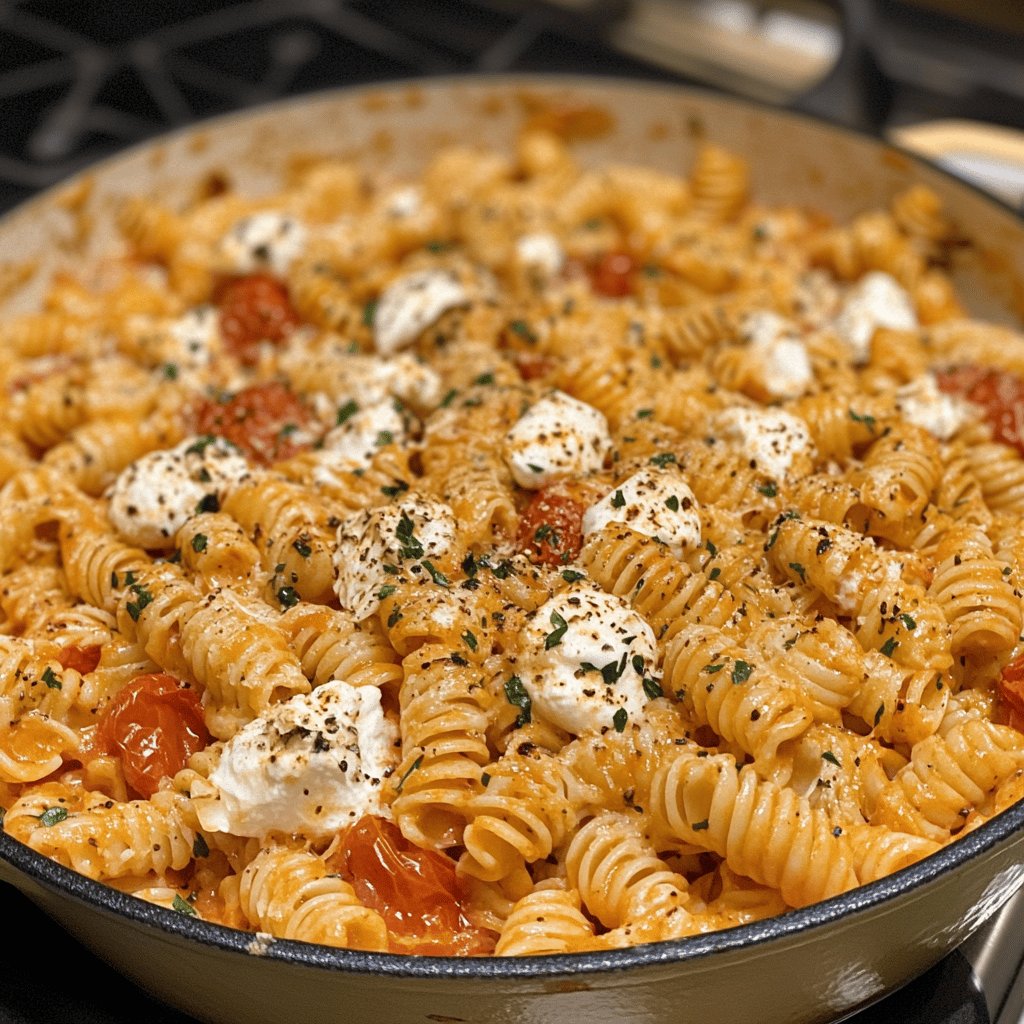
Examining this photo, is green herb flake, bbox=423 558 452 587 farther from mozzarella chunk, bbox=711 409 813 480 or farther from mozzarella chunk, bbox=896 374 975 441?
mozzarella chunk, bbox=896 374 975 441

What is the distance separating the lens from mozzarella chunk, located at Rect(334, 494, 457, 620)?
232cm

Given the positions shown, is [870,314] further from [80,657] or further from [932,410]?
[80,657]

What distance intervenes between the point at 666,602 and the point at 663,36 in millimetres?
3448

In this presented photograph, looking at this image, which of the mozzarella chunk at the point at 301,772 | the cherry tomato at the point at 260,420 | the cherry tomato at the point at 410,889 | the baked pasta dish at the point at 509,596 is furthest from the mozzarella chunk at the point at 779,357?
the cherry tomato at the point at 410,889

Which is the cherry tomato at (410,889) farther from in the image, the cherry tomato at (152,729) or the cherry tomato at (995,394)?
the cherry tomato at (995,394)

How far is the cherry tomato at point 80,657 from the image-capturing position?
245 centimetres

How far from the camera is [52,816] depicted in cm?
213

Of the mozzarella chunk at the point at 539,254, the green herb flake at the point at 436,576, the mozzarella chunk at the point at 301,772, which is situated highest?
the mozzarella chunk at the point at 539,254

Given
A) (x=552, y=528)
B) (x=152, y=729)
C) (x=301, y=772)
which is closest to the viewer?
(x=301, y=772)

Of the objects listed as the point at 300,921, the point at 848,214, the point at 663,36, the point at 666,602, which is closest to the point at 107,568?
the point at 300,921

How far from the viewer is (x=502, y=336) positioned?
317cm

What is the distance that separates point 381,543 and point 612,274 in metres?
1.49

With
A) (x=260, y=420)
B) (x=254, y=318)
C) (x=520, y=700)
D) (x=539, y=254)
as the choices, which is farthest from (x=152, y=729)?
(x=539, y=254)

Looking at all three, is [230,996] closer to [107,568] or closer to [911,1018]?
[107,568]
